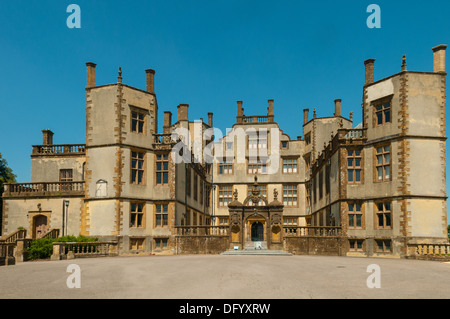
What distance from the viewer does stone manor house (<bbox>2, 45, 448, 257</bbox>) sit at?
88.4 feet

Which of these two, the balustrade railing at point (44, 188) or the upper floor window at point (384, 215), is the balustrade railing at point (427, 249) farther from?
the balustrade railing at point (44, 188)

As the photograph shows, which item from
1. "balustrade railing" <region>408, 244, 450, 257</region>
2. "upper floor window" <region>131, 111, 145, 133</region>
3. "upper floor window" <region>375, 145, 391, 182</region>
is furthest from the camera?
"upper floor window" <region>131, 111, 145, 133</region>

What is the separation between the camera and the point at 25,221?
3147cm

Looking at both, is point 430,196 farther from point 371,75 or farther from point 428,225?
point 371,75

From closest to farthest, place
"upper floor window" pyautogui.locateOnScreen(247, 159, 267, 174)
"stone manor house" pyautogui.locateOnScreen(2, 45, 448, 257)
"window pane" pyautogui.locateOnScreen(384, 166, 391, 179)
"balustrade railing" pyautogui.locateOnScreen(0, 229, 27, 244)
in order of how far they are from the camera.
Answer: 1. "stone manor house" pyautogui.locateOnScreen(2, 45, 448, 257)
2. "window pane" pyautogui.locateOnScreen(384, 166, 391, 179)
3. "balustrade railing" pyautogui.locateOnScreen(0, 229, 27, 244)
4. "upper floor window" pyautogui.locateOnScreen(247, 159, 267, 174)

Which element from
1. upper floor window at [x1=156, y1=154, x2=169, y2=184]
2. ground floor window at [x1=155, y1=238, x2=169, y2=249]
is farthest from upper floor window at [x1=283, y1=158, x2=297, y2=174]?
ground floor window at [x1=155, y1=238, x2=169, y2=249]

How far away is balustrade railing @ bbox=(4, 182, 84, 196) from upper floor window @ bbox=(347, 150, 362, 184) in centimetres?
1938

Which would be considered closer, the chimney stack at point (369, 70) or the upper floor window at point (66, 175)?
the chimney stack at point (369, 70)

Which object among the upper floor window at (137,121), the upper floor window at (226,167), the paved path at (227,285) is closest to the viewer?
the paved path at (227,285)

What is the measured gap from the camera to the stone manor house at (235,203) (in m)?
27.0

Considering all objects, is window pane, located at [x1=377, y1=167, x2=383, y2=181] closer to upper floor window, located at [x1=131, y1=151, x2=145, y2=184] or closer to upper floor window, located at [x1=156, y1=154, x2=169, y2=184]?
upper floor window, located at [x1=156, y1=154, x2=169, y2=184]

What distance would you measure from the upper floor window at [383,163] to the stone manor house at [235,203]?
69 millimetres

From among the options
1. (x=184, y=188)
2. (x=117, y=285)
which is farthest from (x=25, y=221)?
(x=117, y=285)

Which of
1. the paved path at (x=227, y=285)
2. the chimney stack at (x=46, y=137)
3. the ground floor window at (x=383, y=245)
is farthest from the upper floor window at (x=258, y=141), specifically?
the paved path at (x=227, y=285)
